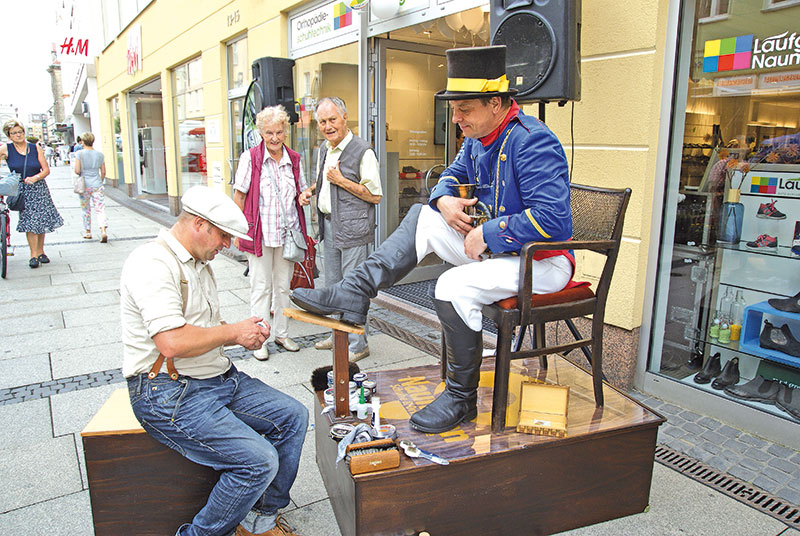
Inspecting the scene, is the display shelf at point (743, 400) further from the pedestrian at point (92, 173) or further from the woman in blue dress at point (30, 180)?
the pedestrian at point (92, 173)

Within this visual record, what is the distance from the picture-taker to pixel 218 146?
30.5 feet

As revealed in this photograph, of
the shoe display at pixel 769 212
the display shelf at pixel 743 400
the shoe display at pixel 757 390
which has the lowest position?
the display shelf at pixel 743 400

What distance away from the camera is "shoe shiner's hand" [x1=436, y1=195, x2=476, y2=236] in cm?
251

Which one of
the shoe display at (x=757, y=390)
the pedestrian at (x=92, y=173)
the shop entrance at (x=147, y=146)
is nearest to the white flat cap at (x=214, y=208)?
the shoe display at (x=757, y=390)

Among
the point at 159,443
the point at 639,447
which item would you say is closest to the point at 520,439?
the point at 639,447

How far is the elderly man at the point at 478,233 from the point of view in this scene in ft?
7.66

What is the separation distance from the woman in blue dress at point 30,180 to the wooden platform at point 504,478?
6325 millimetres

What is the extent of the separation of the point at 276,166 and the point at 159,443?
256 cm

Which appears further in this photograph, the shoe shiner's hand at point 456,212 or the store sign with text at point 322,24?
the store sign with text at point 322,24

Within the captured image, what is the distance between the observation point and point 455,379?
8.11ft

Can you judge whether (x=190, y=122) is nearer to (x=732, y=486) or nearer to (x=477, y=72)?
(x=477, y=72)

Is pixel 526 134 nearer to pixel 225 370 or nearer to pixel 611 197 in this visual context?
pixel 611 197

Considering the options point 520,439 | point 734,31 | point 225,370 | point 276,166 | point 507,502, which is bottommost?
point 507,502

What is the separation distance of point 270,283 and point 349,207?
0.87 meters
